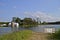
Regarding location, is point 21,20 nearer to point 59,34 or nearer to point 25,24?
point 25,24

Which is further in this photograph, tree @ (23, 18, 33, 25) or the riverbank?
tree @ (23, 18, 33, 25)

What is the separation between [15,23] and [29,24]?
1072cm

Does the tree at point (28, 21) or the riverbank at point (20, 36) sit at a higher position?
the tree at point (28, 21)

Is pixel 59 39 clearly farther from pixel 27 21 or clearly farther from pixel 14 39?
pixel 27 21

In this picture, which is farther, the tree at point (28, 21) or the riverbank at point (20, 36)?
the tree at point (28, 21)

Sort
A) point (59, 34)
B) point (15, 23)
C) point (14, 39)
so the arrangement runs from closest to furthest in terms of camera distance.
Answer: point (14, 39) → point (59, 34) → point (15, 23)

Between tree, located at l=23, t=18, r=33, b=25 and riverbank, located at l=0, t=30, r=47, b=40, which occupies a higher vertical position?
tree, located at l=23, t=18, r=33, b=25

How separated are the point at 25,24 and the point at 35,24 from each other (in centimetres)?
657

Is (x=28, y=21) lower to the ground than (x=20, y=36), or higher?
higher

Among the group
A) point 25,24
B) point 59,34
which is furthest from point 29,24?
point 59,34

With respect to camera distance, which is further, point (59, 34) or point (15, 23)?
point (15, 23)

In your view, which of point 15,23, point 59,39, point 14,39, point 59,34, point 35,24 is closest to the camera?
point 14,39

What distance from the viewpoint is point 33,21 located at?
109375 millimetres

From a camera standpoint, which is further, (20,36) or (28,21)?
(28,21)
